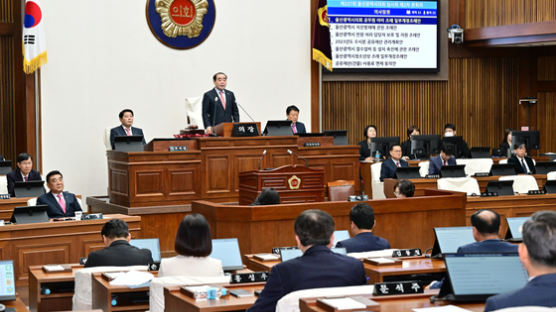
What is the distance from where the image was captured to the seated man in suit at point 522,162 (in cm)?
1134

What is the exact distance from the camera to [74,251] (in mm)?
7496

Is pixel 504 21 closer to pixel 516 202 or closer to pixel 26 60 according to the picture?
pixel 516 202

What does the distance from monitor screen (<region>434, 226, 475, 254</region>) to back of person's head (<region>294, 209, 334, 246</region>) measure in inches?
70.3

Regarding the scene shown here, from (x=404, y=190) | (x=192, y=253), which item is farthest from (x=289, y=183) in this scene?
(x=192, y=253)

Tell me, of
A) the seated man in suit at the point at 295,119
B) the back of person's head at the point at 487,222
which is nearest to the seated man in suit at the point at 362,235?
the back of person's head at the point at 487,222

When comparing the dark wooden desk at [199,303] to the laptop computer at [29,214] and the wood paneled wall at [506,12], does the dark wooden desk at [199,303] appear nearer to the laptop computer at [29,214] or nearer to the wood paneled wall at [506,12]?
the laptop computer at [29,214]

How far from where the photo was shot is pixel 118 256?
5.36 metres

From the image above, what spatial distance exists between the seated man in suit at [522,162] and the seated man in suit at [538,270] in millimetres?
8881

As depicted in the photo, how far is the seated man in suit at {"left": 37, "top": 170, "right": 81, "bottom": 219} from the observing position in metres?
8.23

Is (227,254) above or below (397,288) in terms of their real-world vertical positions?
below

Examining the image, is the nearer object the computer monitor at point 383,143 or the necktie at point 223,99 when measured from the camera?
the necktie at point 223,99

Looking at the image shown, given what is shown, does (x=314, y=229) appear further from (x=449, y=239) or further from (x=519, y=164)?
(x=519, y=164)

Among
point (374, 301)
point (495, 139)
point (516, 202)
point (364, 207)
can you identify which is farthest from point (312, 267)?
point (495, 139)

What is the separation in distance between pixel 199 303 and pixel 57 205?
15.7ft
